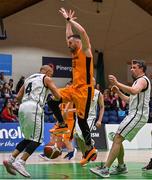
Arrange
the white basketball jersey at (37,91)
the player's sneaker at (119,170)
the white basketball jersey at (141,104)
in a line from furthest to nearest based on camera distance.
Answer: the player's sneaker at (119,170) → the white basketball jersey at (141,104) → the white basketball jersey at (37,91)

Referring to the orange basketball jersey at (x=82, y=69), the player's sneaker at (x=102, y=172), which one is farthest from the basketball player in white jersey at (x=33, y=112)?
the player's sneaker at (x=102, y=172)

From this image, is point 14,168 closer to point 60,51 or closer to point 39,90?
point 39,90

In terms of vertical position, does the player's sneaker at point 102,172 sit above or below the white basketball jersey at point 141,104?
below

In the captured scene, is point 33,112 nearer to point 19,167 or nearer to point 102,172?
point 19,167

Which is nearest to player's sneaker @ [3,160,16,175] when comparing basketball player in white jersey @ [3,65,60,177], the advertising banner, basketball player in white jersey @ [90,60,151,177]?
basketball player in white jersey @ [3,65,60,177]

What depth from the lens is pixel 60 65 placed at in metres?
25.8

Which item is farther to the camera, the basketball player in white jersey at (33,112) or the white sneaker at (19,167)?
the basketball player in white jersey at (33,112)

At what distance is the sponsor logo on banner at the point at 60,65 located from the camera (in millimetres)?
25656

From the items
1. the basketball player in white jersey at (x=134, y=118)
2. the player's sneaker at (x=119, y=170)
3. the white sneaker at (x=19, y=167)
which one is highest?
the basketball player in white jersey at (x=134, y=118)

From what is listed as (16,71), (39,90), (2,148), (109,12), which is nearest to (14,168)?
(39,90)

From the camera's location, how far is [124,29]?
26531 mm

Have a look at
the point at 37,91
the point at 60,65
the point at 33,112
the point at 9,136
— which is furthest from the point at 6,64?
the point at 33,112

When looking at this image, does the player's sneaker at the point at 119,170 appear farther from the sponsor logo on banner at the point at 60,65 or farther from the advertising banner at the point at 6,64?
the sponsor logo on banner at the point at 60,65

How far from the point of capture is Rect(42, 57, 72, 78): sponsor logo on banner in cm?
2566
